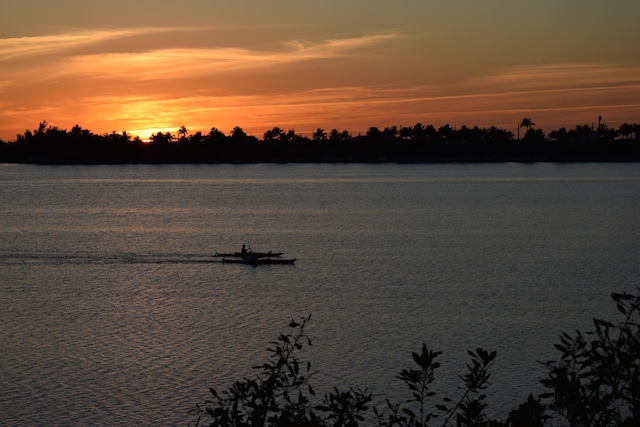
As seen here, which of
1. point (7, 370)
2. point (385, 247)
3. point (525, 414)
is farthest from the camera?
point (385, 247)

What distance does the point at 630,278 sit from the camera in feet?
201

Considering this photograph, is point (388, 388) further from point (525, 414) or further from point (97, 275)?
point (97, 275)

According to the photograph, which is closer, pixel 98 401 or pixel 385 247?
pixel 98 401

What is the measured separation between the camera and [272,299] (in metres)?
53.0

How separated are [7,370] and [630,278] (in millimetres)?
46536

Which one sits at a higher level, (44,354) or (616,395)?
(616,395)

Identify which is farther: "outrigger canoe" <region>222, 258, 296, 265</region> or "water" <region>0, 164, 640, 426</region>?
"outrigger canoe" <region>222, 258, 296, 265</region>

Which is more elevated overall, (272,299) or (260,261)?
(260,261)

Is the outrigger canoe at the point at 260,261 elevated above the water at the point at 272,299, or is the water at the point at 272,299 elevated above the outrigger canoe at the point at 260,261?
the outrigger canoe at the point at 260,261

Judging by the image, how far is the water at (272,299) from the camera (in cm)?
3434

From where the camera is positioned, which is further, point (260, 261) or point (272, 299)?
point (260, 261)

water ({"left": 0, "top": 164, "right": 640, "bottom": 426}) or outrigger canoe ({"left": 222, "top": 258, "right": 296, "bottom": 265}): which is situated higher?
outrigger canoe ({"left": 222, "top": 258, "right": 296, "bottom": 265})

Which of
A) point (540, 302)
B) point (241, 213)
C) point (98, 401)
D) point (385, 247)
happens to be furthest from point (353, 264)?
point (241, 213)

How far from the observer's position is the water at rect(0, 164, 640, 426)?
113 feet
